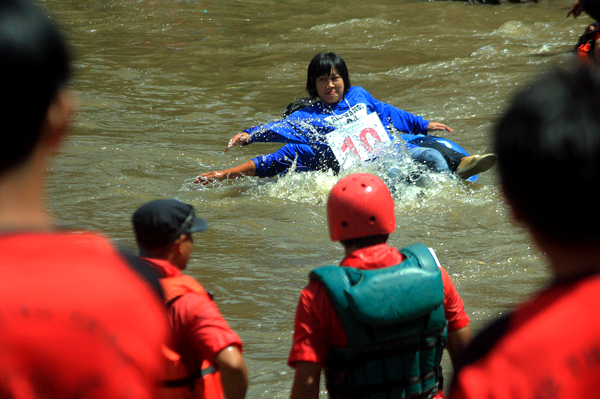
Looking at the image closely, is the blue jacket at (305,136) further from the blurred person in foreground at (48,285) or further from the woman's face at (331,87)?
the blurred person in foreground at (48,285)

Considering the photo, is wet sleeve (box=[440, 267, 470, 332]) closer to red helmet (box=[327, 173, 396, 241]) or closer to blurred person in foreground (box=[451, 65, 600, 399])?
red helmet (box=[327, 173, 396, 241])

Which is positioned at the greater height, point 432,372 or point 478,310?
point 432,372

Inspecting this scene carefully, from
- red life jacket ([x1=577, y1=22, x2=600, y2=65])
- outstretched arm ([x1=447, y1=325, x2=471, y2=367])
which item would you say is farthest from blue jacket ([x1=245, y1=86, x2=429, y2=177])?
outstretched arm ([x1=447, y1=325, x2=471, y2=367])

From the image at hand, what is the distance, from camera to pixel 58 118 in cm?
110

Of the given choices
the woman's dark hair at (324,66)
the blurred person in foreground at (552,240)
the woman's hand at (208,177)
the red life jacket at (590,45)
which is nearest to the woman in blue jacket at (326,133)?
the woman's dark hair at (324,66)

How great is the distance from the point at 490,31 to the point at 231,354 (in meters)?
12.6

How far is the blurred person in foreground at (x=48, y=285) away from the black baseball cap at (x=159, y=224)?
1.26 metres

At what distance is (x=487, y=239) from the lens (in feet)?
16.5

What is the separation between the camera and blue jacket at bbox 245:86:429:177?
6.43 meters

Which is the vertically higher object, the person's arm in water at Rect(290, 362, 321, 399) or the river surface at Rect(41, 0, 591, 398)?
the person's arm in water at Rect(290, 362, 321, 399)

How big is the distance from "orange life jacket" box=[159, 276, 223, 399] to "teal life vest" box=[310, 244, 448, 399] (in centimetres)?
38

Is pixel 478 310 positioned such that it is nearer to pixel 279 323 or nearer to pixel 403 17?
pixel 279 323

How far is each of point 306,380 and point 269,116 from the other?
7315 mm

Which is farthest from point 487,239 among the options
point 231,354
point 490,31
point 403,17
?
point 403,17
